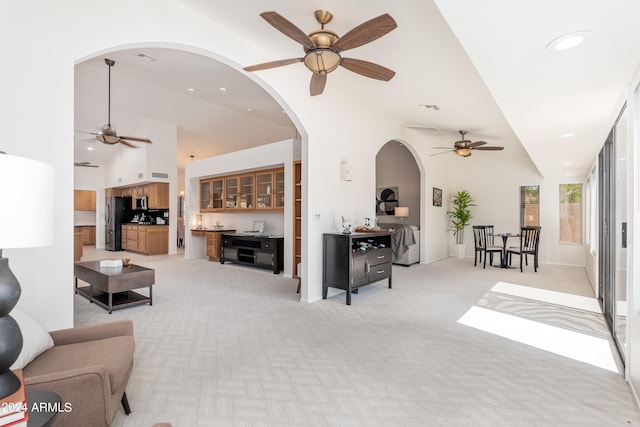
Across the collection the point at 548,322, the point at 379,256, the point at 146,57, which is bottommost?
the point at 548,322

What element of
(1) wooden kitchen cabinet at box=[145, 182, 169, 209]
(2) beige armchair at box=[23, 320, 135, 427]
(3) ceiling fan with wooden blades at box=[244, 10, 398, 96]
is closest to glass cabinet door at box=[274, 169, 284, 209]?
(3) ceiling fan with wooden blades at box=[244, 10, 398, 96]

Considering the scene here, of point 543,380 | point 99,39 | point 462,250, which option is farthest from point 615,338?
point 462,250

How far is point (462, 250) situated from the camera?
30.4 ft

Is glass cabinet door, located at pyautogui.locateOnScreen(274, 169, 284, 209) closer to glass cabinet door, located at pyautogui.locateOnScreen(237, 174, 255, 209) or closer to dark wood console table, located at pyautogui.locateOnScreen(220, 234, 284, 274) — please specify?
dark wood console table, located at pyautogui.locateOnScreen(220, 234, 284, 274)

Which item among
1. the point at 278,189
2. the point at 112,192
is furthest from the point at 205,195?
the point at 112,192

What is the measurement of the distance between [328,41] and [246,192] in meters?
5.22

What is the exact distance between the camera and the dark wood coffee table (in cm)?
402

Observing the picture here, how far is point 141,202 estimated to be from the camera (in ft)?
32.9

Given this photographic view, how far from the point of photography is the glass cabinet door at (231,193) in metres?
8.03

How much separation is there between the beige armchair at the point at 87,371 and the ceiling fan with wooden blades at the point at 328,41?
238 cm

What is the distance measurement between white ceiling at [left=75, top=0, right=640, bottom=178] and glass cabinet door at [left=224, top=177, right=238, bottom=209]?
1.83 m

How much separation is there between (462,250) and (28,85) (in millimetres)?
9412

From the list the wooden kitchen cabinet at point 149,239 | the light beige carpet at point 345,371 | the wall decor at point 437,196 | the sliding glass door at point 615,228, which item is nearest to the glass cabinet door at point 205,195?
the wooden kitchen cabinet at point 149,239

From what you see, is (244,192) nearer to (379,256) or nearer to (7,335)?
(379,256)
